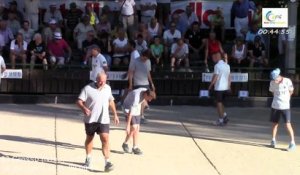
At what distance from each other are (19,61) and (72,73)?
1605mm

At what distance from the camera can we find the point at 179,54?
19203 mm

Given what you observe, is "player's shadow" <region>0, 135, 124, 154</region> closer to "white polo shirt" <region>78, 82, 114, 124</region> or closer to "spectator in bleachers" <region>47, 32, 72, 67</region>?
"white polo shirt" <region>78, 82, 114, 124</region>

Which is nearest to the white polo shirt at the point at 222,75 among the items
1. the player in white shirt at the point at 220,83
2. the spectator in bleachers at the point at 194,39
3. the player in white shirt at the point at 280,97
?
the player in white shirt at the point at 220,83

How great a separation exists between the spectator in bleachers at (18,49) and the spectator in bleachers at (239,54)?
19.2 ft

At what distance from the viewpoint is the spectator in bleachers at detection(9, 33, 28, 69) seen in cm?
1833

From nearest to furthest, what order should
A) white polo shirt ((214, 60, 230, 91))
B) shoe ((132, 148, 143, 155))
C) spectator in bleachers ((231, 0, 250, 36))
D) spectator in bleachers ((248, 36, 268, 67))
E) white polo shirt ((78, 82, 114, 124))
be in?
white polo shirt ((78, 82, 114, 124))
shoe ((132, 148, 143, 155))
white polo shirt ((214, 60, 230, 91))
spectator in bleachers ((248, 36, 268, 67))
spectator in bleachers ((231, 0, 250, 36))

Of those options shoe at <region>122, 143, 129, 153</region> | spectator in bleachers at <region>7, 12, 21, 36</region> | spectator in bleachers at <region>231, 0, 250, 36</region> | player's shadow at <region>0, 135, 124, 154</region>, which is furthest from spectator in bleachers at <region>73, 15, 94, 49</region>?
shoe at <region>122, 143, 129, 153</region>

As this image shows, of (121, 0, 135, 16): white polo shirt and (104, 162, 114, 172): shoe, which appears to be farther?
(121, 0, 135, 16): white polo shirt

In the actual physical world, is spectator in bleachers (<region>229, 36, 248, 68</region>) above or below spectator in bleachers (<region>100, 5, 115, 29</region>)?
below

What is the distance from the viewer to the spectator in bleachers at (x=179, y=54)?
19094mm

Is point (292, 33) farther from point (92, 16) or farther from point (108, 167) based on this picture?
point (108, 167)

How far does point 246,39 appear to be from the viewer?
20.2 metres

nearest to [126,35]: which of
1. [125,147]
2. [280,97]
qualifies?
[280,97]

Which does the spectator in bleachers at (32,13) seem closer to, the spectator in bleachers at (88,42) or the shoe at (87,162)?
the spectator in bleachers at (88,42)
